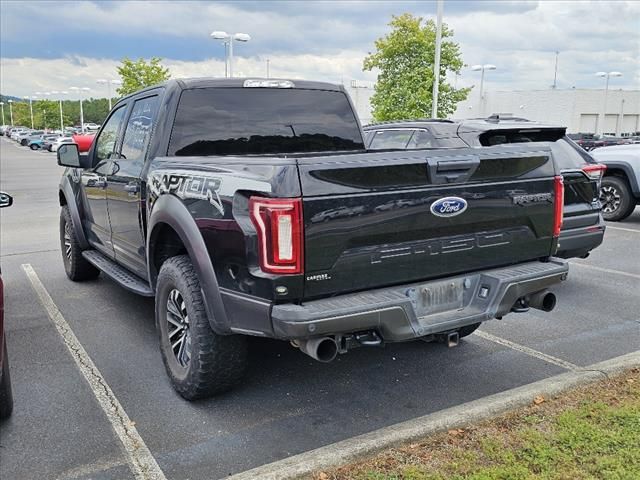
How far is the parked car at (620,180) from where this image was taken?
10.0 meters

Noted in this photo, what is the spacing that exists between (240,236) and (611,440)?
2.17 metres

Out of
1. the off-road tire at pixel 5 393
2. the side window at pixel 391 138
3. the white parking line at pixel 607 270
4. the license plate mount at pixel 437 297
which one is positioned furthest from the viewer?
the side window at pixel 391 138

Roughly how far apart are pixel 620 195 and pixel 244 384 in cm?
881

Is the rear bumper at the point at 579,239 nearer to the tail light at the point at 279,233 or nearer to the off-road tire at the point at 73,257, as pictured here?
the tail light at the point at 279,233

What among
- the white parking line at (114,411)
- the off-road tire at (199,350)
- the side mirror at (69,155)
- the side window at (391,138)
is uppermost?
the side window at (391,138)

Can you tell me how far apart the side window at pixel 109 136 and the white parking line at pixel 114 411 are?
152cm

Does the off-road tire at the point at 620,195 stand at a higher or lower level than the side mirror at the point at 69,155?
lower

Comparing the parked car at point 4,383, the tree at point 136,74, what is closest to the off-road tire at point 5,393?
the parked car at point 4,383

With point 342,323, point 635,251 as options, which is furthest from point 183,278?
point 635,251

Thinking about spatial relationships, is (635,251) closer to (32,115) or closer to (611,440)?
(611,440)

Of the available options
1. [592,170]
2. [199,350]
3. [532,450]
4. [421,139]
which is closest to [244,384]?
[199,350]

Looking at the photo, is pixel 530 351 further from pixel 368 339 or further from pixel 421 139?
pixel 421 139

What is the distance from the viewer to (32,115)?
116m

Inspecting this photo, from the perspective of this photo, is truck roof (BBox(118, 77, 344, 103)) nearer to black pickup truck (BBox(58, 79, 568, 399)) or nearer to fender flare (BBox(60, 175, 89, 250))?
black pickup truck (BBox(58, 79, 568, 399))
